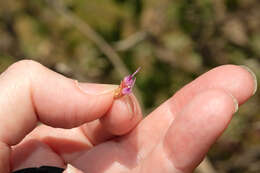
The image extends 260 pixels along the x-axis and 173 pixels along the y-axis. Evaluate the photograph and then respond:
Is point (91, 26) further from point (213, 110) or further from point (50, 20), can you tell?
point (213, 110)

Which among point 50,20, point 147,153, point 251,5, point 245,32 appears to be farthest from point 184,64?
point 147,153

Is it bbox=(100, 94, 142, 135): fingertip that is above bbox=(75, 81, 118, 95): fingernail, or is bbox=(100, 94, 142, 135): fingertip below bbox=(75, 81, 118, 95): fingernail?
below

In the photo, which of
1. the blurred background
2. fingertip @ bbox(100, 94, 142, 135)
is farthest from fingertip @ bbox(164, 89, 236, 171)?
the blurred background

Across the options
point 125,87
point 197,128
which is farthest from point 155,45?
point 197,128

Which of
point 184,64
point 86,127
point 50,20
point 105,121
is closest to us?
point 105,121

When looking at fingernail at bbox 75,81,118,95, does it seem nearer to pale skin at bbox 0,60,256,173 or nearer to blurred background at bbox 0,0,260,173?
pale skin at bbox 0,60,256,173

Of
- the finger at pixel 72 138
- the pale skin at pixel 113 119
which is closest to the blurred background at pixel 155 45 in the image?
the finger at pixel 72 138

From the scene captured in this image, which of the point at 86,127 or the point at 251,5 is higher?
the point at 86,127
